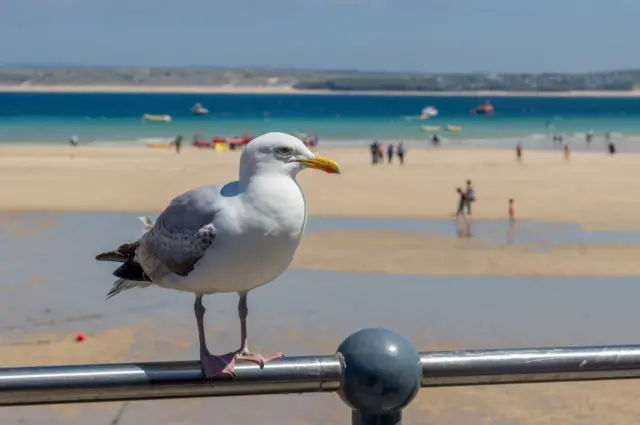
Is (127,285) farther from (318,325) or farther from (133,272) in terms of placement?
(318,325)

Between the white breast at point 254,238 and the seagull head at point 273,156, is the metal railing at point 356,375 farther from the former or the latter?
the seagull head at point 273,156

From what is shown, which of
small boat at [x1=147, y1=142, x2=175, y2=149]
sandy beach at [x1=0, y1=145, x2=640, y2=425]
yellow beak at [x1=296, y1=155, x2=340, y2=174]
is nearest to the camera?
yellow beak at [x1=296, y1=155, x2=340, y2=174]

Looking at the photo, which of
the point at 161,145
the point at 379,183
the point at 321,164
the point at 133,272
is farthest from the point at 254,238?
the point at 161,145

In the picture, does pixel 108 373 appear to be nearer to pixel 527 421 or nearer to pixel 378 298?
pixel 527 421

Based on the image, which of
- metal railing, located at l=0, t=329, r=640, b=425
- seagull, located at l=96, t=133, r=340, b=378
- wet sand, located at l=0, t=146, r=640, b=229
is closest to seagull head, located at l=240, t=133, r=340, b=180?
seagull, located at l=96, t=133, r=340, b=378

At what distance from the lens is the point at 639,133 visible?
83.9 metres

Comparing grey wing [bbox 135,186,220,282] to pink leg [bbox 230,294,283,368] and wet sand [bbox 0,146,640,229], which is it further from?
wet sand [bbox 0,146,640,229]

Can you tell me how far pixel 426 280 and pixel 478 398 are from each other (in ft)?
23.6

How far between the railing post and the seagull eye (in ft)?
2.93

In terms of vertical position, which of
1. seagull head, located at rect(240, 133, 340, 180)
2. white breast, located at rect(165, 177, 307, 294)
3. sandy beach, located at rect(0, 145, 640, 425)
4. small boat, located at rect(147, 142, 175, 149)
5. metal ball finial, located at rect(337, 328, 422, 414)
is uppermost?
seagull head, located at rect(240, 133, 340, 180)

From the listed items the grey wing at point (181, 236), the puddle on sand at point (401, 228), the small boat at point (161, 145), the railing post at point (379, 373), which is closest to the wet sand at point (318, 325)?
the puddle on sand at point (401, 228)

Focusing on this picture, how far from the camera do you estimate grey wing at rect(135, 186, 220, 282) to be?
3.02m

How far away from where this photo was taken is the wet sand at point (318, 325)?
9648 millimetres

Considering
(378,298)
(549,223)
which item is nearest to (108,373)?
(378,298)
